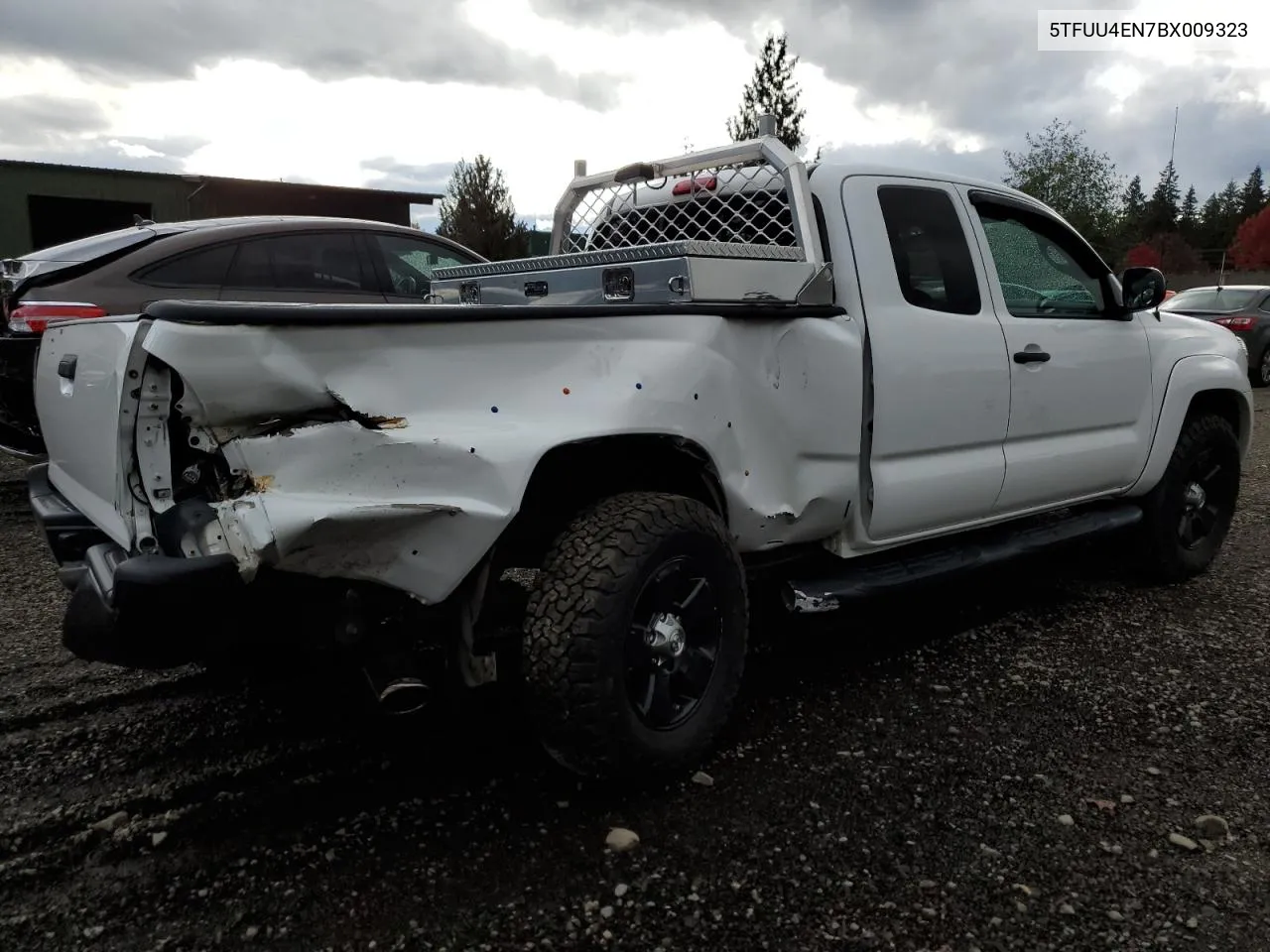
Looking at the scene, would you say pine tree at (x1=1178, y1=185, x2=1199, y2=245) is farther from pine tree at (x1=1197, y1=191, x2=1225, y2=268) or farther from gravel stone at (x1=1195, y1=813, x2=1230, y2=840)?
gravel stone at (x1=1195, y1=813, x2=1230, y2=840)

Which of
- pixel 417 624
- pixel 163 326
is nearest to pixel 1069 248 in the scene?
pixel 417 624

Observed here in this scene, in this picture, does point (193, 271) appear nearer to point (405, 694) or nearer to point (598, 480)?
point (598, 480)

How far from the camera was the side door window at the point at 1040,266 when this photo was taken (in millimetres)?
3979

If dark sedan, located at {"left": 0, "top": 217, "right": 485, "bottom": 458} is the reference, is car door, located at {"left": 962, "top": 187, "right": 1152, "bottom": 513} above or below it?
below

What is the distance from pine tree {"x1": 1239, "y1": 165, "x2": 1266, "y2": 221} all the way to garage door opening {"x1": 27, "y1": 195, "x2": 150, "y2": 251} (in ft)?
326

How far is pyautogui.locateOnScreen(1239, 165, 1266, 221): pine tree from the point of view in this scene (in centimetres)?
9675

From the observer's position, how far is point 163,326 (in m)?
2.13

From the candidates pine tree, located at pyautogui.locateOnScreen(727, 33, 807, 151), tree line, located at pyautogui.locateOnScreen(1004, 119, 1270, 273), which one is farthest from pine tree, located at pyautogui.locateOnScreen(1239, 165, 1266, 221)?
pine tree, located at pyautogui.locateOnScreen(727, 33, 807, 151)

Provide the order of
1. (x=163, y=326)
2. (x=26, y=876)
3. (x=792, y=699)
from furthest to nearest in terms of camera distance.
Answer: (x=792, y=699) < (x=26, y=876) < (x=163, y=326)

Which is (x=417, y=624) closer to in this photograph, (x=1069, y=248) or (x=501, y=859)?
(x=501, y=859)

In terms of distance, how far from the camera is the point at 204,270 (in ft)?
19.3

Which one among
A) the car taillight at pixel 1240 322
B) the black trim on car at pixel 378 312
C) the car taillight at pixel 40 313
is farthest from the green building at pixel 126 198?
the black trim on car at pixel 378 312

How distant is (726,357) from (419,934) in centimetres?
173

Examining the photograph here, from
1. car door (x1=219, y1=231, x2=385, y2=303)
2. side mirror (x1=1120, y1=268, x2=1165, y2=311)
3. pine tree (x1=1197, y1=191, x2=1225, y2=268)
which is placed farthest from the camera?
pine tree (x1=1197, y1=191, x2=1225, y2=268)
